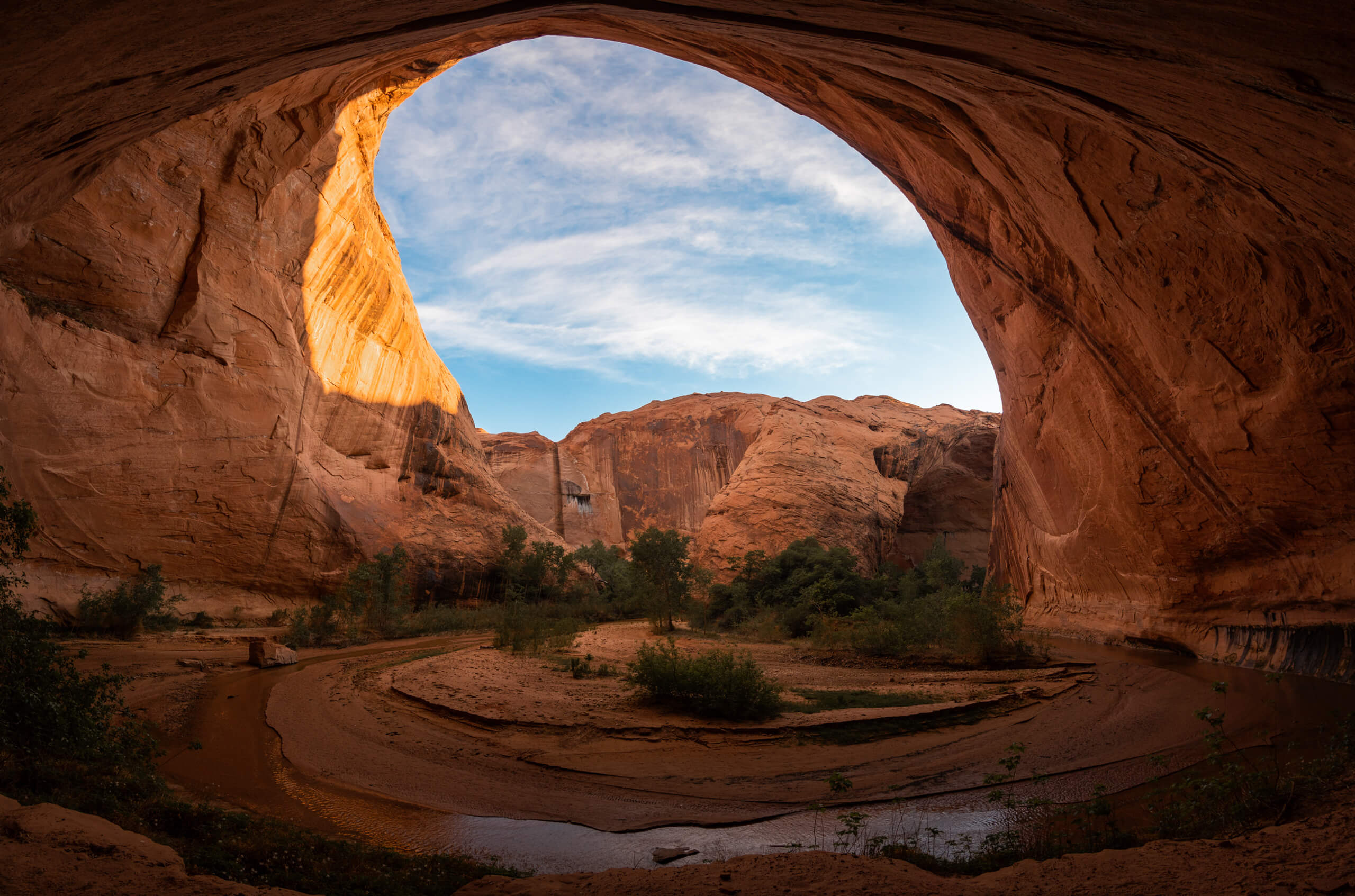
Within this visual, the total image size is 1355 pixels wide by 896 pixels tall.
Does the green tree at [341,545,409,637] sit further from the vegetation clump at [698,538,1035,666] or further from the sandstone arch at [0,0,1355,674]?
the vegetation clump at [698,538,1035,666]

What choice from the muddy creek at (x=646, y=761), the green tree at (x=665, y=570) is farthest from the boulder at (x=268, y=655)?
the green tree at (x=665, y=570)

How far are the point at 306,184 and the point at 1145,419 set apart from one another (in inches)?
856

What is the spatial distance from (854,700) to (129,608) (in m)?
13.8

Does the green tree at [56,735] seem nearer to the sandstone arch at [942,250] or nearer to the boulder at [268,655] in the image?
the sandstone arch at [942,250]

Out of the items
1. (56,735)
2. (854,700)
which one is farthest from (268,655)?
(854,700)

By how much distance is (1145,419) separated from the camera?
384 inches

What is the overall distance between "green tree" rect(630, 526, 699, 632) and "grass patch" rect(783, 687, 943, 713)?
10271mm

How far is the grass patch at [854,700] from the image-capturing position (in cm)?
788

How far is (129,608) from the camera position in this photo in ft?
41.6

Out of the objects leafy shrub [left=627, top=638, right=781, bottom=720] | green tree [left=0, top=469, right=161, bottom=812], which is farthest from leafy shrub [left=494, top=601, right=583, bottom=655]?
green tree [left=0, top=469, right=161, bottom=812]

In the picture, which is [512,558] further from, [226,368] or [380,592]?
[226,368]

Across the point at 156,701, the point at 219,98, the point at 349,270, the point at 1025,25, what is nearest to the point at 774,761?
the point at 1025,25

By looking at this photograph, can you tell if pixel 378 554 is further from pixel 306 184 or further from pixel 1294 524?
pixel 1294 524

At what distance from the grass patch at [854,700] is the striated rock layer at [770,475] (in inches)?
609
